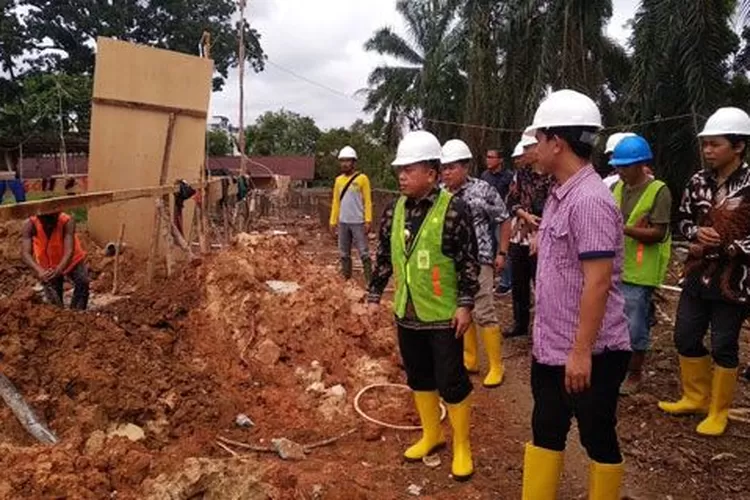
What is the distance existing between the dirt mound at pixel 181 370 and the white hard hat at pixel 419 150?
1880mm

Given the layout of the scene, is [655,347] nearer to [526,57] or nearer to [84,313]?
[84,313]

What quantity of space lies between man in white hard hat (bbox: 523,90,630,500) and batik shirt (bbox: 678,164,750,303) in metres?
1.48

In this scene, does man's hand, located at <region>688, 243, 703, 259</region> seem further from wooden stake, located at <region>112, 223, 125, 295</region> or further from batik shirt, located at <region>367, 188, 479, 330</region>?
wooden stake, located at <region>112, 223, 125, 295</region>

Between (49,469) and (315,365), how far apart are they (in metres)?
2.39

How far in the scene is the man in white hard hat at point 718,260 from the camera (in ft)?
12.2

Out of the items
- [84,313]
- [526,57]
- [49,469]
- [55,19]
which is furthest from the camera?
[55,19]

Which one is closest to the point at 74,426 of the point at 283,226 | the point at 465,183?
the point at 465,183

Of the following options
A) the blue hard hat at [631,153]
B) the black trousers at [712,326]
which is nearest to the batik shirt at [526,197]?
the blue hard hat at [631,153]

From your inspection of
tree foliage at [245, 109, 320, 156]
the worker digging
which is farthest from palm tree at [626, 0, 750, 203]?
tree foliage at [245, 109, 320, 156]

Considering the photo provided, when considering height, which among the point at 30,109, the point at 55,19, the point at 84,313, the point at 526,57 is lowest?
the point at 84,313

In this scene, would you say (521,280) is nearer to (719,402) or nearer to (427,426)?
(719,402)

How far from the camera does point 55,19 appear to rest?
104 ft

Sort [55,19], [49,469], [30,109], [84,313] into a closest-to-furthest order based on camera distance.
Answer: [49,469] → [84,313] → [30,109] → [55,19]

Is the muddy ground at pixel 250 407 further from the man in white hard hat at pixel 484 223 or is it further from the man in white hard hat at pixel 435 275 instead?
the man in white hard hat at pixel 435 275
